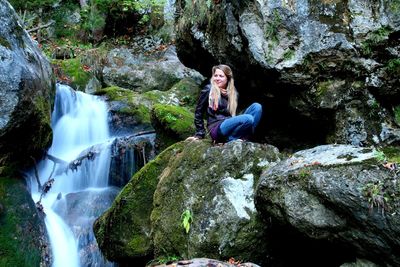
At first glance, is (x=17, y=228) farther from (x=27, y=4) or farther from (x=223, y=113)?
(x=27, y=4)

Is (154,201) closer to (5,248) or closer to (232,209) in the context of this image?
(232,209)

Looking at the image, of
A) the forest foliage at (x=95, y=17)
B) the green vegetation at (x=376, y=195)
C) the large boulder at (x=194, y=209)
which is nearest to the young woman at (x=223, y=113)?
the large boulder at (x=194, y=209)

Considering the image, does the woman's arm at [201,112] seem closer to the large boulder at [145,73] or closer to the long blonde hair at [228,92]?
the long blonde hair at [228,92]

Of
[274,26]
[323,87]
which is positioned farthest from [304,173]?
[274,26]

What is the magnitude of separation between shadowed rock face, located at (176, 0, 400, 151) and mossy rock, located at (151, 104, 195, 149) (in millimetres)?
1802

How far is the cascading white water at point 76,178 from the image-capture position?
6137 mm

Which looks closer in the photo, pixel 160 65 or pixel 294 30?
pixel 294 30

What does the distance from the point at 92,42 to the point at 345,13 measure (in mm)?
13257

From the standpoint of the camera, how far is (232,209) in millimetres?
4426

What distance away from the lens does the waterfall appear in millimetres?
6141

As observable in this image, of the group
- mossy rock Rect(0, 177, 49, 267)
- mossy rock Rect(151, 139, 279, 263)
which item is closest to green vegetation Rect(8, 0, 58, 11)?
mossy rock Rect(0, 177, 49, 267)

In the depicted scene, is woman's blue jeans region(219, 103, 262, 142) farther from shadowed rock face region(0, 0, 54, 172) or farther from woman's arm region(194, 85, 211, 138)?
shadowed rock face region(0, 0, 54, 172)

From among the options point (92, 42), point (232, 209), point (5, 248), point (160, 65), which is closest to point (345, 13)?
point (232, 209)

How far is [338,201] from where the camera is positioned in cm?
331
